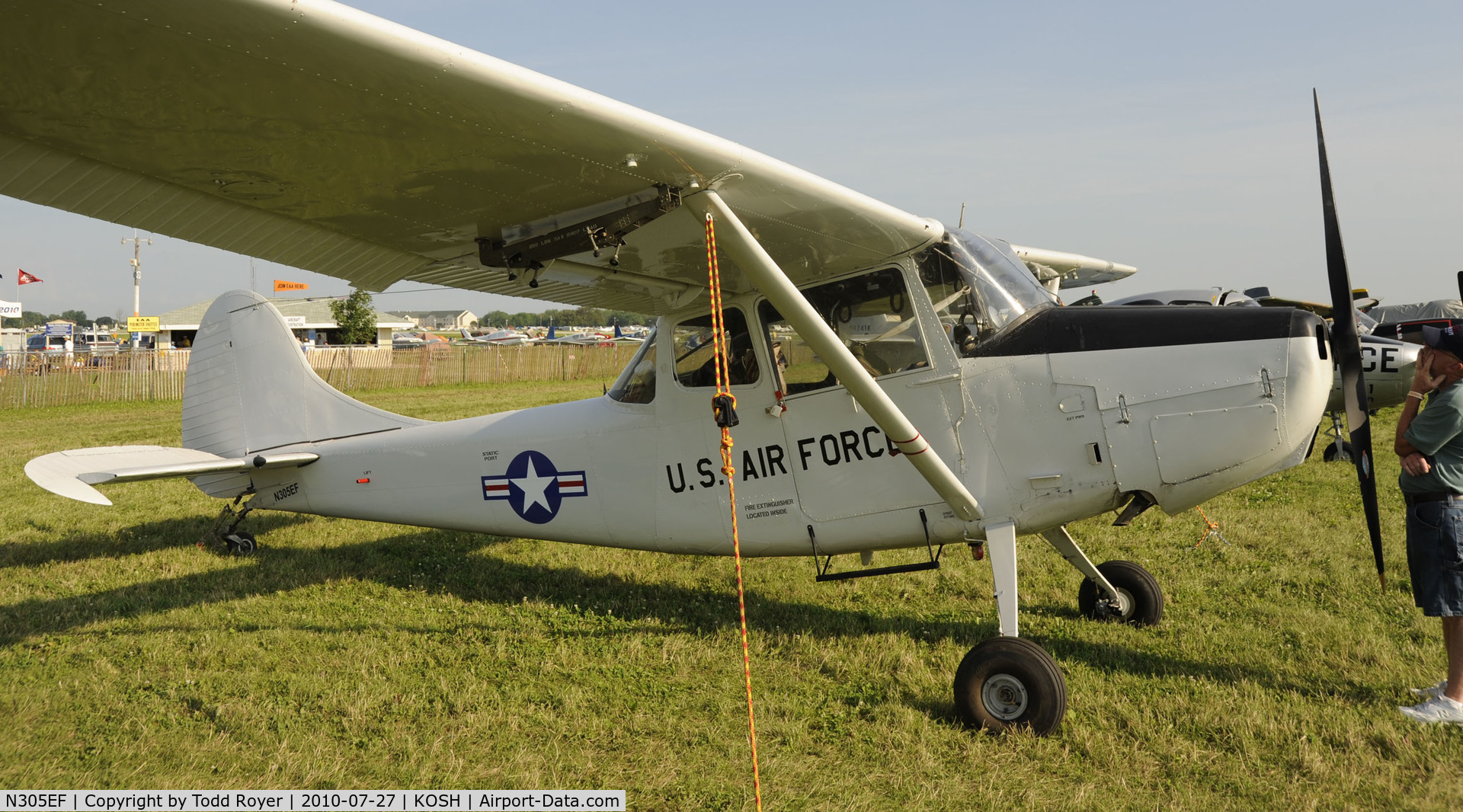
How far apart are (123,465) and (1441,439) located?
8.11 meters

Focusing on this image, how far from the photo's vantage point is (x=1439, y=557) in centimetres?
404

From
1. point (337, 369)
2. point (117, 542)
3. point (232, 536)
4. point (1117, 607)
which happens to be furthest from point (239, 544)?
point (337, 369)

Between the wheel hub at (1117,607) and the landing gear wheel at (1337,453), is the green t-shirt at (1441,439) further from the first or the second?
the landing gear wheel at (1337,453)

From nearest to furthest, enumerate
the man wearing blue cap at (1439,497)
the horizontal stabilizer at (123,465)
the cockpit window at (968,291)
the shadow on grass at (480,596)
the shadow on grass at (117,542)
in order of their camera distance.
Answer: the man wearing blue cap at (1439,497), the cockpit window at (968,291), the shadow on grass at (480,596), the horizontal stabilizer at (123,465), the shadow on grass at (117,542)

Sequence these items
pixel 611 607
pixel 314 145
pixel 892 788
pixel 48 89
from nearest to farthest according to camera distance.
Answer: pixel 48 89 → pixel 314 145 → pixel 892 788 → pixel 611 607

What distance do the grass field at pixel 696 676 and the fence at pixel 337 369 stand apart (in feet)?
62.1

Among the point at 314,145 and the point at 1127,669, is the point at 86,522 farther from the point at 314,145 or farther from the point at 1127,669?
the point at 1127,669

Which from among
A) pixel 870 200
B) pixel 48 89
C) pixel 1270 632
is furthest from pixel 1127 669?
pixel 48 89

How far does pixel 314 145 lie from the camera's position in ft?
10.9

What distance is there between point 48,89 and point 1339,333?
5601 mm

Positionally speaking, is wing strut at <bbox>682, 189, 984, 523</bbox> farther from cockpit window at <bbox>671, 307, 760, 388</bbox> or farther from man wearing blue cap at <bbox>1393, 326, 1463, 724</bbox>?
man wearing blue cap at <bbox>1393, 326, 1463, 724</bbox>

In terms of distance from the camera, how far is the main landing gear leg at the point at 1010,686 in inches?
159

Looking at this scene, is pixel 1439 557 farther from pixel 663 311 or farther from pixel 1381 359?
pixel 1381 359

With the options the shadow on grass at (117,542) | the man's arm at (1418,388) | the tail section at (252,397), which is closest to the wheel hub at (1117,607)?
the man's arm at (1418,388)
